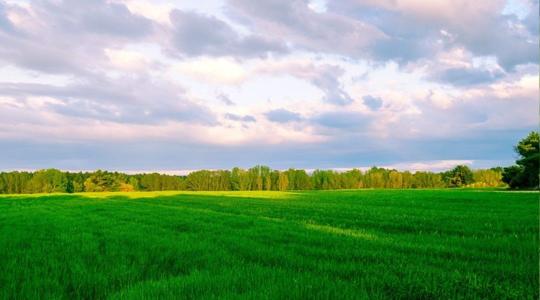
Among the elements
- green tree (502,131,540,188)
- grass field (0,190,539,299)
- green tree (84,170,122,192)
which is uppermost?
green tree (502,131,540,188)

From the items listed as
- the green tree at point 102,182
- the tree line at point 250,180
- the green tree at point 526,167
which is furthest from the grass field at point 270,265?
the tree line at point 250,180

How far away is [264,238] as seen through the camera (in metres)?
12.2

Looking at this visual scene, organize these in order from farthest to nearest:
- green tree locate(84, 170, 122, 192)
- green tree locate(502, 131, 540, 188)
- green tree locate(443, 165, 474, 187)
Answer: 1. green tree locate(443, 165, 474, 187)
2. green tree locate(84, 170, 122, 192)
3. green tree locate(502, 131, 540, 188)

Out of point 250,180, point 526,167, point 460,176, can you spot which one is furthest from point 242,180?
point 526,167

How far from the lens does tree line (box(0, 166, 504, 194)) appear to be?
5497 inches

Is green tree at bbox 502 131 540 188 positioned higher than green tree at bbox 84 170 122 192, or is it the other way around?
green tree at bbox 502 131 540 188

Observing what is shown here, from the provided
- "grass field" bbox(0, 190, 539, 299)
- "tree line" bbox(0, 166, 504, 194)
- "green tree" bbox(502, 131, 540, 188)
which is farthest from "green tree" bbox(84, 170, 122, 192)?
"grass field" bbox(0, 190, 539, 299)

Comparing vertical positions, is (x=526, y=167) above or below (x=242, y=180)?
above

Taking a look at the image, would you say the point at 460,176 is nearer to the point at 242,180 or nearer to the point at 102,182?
the point at 242,180

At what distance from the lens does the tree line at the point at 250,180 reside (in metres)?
140

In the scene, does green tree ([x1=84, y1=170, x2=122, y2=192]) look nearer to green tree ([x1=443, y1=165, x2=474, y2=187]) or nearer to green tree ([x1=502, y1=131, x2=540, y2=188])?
green tree ([x1=502, y1=131, x2=540, y2=188])

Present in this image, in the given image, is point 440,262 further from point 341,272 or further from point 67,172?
point 67,172

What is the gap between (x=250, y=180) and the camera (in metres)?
162

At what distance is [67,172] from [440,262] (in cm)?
16322
